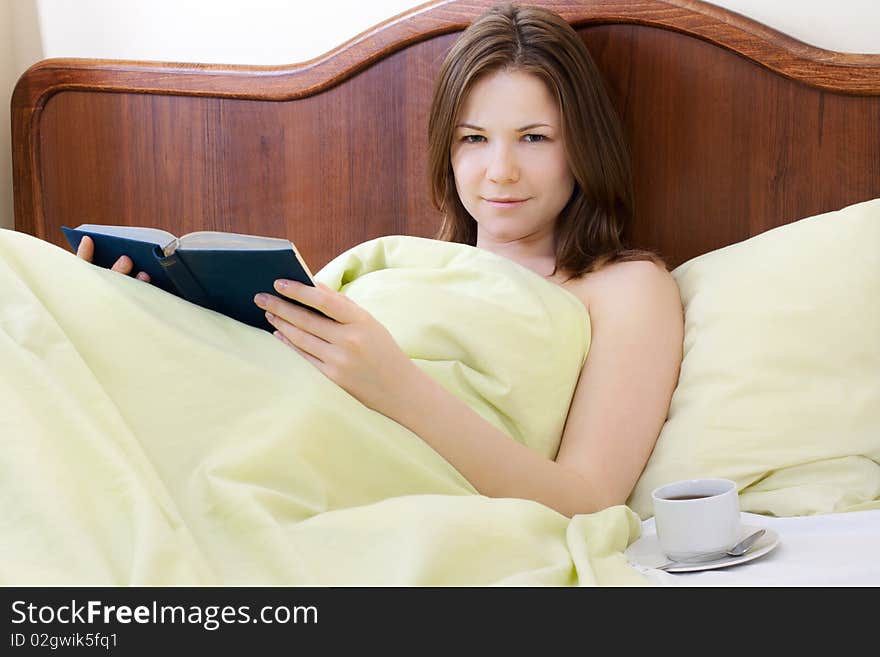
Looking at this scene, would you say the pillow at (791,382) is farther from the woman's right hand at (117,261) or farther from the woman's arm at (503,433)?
the woman's right hand at (117,261)

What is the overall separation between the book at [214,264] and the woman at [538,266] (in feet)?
0.09

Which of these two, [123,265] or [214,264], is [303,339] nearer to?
[214,264]

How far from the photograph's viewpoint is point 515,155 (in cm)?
156

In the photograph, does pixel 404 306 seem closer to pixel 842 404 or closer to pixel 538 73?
pixel 538 73

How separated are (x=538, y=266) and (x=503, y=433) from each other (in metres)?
0.45

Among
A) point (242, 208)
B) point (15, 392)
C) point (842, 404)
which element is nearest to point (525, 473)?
point (842, 404)

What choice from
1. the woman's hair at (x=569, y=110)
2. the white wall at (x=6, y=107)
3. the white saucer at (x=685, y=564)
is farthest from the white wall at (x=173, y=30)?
the white saucer at (x=685, y=564)

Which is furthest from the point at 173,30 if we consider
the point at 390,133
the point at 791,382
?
the point at 791,382

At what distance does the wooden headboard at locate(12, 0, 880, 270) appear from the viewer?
1.59 m

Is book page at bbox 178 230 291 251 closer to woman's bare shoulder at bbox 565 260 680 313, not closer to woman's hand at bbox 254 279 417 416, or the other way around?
woman's hand at bbox 254 279 417 416

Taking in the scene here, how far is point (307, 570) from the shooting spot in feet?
3.13

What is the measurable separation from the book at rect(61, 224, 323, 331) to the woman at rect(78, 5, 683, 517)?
3cm

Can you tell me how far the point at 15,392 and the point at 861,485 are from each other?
3.22 feet

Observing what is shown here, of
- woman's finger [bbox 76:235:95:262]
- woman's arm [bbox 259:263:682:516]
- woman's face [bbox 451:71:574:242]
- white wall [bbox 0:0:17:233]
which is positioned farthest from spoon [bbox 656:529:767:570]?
white wall [bbox 0:0:17:233]
